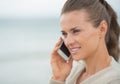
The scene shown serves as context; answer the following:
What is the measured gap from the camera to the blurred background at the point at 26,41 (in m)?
2.60

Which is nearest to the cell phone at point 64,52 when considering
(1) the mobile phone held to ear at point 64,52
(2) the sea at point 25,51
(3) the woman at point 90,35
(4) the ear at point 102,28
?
(1) the mobile phone held to ear at point 64,52

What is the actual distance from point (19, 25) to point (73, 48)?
7.56ft

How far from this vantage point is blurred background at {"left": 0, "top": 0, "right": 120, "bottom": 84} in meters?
2.60

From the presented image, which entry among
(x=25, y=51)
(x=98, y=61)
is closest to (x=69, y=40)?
(x=98, y=61)

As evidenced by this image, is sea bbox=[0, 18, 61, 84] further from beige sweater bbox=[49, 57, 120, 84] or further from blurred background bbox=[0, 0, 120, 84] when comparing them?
beige sweater bbox=[49, 57, 120, 84]

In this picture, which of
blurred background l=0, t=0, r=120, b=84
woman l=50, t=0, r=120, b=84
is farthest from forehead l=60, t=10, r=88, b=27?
blurred background l=0, t=0, r=120, b=84

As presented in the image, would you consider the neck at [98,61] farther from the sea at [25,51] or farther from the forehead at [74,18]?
the sea at [25,51]

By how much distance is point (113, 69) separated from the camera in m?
1.21

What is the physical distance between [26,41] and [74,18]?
180 centimetres

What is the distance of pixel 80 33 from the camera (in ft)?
4.13

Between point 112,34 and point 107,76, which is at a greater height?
point 112,34

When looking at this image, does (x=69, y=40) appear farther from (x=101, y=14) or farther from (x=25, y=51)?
(x=25, y=51)

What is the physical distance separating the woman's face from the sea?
1239 millimetres

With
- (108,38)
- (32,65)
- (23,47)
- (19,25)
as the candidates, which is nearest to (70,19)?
(108,38)
